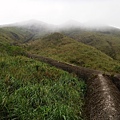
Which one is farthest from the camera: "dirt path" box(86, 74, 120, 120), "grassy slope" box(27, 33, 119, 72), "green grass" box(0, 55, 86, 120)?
"grassy slope" box(27, 33, 119, 72)

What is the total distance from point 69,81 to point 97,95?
196 inches

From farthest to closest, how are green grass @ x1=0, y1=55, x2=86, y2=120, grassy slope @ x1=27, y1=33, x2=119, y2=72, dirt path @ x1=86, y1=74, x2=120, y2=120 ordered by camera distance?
grassy slope @ x1=27, y1=33, x2=119, y2=72 → dirt path @ x1=86, y1=74, x2=120, y2=120 → green grass @ x1=0, y1=55, x2=86, y2=120

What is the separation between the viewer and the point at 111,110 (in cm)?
1067

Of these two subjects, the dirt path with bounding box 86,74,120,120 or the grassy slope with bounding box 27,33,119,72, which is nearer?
the dirt path with bounding box 86,74,120,120

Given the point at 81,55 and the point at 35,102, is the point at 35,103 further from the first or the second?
the point at 81,55

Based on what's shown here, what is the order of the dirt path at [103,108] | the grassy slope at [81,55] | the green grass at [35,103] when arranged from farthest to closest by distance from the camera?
Result: 1. the grassy slope at [81,55]
2. the dirt path at [103,108]
3. the green grass at [35,103]

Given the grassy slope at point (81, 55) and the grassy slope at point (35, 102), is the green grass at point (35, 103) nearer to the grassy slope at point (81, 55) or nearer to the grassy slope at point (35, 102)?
the grassy slope at point (35, 102)

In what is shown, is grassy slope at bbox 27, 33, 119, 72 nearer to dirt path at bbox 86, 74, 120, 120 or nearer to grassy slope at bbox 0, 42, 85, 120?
dirt path at bbox 86, 74, 120, 120

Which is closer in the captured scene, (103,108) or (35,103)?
(103,108)

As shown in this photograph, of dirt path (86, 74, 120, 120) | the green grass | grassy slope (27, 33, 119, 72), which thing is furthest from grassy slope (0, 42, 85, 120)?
grassy slope (27, 33, 119, 72)

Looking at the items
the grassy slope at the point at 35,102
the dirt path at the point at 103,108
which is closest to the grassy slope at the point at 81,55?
the dirt path at the point at 103,108

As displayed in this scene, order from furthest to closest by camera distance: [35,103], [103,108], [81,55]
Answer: [81,55]
[35,103]
[103,108]

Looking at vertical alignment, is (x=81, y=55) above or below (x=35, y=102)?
below

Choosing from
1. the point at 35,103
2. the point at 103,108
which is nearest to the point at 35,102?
the point at 35,103
